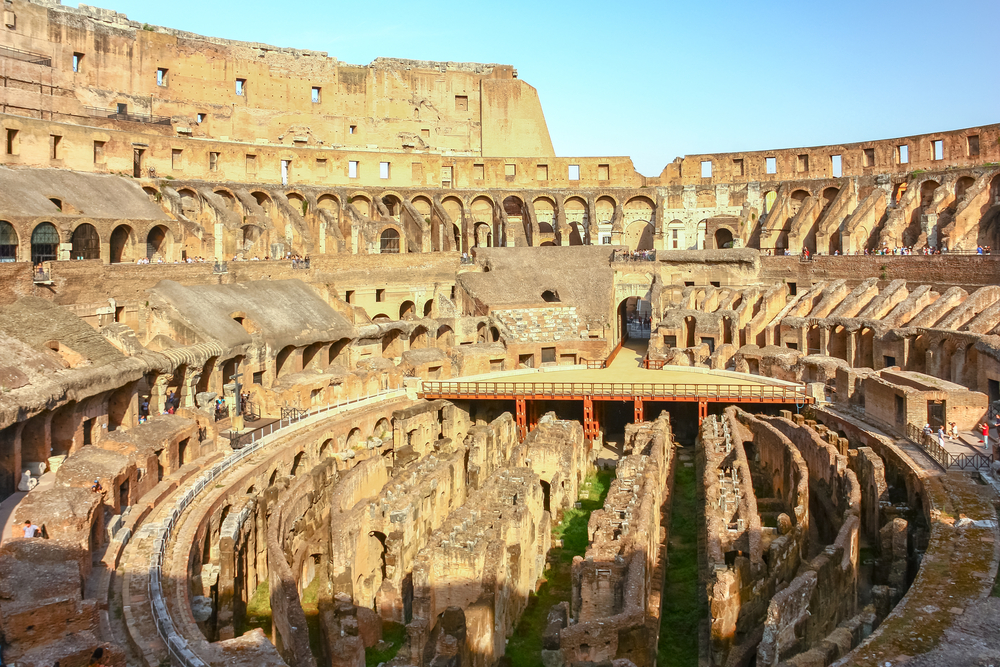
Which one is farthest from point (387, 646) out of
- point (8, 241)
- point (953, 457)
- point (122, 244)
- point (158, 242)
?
point (158, 242)

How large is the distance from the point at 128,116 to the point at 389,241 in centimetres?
1330

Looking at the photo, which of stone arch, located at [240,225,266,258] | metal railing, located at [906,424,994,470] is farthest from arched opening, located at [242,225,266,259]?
metal railing, located at [906,424,994,470]

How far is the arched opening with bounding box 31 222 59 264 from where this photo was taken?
3027 centimetres

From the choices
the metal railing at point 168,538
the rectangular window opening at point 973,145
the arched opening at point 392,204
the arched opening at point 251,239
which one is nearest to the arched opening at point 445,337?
the arched opening at point 251,239

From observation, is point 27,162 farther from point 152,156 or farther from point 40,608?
point 40,608

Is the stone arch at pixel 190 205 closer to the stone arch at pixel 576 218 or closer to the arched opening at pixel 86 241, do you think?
the arched opening at pixel 86 241

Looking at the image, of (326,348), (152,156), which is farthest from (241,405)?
(152,156)

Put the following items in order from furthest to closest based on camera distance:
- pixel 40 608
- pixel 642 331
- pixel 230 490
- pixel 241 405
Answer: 1. pixel 642 331
2. pixel 241 405
3. pixel 230 490
4. pixel 40 608

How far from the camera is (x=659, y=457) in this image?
81.3ft

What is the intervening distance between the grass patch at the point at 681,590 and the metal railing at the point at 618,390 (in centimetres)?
519

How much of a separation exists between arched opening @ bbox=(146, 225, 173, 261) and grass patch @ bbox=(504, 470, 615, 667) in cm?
1919

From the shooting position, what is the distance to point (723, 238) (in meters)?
48.3

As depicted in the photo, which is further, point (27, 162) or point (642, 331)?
point (642, 331)

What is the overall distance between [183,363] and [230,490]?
6738 mm
